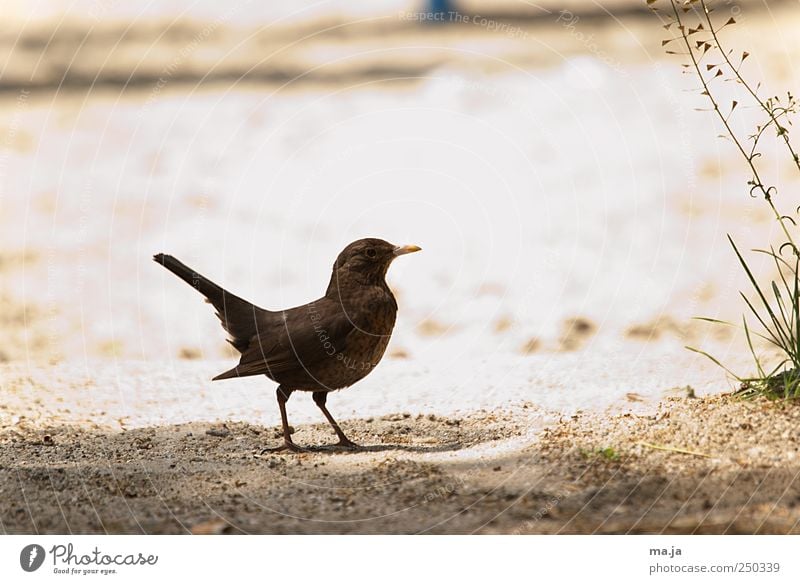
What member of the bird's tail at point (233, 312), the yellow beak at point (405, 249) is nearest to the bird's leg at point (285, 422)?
the bird's tail at point (233, 312)

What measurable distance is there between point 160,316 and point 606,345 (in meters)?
4.00

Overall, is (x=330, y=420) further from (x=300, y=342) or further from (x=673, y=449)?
(x=673, y=449)

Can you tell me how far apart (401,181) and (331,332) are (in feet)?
19.4

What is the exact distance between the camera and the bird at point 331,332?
5.43m

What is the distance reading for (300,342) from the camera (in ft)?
17.9

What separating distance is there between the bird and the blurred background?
157 centimetres

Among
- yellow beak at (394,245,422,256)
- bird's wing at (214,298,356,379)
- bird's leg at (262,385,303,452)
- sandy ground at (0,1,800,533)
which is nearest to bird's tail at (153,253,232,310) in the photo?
bird's wing at (214,298,356,379)

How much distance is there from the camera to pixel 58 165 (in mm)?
11469

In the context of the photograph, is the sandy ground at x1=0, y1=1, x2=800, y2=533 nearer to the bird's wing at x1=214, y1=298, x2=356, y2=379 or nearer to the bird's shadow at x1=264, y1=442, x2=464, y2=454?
the bird's shadow at x1=264, y1=442, x2=464, y2=454

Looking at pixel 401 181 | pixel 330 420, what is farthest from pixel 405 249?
pixel 401 181

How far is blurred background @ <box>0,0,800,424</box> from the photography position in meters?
8.77

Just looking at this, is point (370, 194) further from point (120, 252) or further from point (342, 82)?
point (120, 252)

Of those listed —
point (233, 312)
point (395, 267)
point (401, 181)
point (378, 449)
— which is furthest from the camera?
point (401, 181)

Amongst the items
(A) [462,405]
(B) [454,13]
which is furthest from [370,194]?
(A) [462,405]
